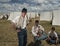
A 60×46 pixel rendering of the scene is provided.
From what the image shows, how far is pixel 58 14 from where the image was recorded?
19859 mm

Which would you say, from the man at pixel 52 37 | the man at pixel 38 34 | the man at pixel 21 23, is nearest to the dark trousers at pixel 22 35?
the man at pixel 21 23

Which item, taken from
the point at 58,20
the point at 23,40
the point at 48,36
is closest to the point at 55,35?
the point at 48,36

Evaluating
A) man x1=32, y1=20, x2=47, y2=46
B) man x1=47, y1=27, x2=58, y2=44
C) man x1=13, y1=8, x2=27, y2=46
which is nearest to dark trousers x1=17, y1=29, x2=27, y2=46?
man x1=13, y1=8, x2=27, y2=46

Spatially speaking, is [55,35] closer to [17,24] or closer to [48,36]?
[48,36]

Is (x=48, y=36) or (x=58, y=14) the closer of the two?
(x=48, y=36)

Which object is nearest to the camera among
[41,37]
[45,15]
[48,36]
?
[41,37]

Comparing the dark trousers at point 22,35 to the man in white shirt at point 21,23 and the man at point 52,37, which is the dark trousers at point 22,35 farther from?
the man at point 52,37

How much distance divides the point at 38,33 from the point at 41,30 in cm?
17

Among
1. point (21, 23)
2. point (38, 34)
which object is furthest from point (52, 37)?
Result: point (21, 23)

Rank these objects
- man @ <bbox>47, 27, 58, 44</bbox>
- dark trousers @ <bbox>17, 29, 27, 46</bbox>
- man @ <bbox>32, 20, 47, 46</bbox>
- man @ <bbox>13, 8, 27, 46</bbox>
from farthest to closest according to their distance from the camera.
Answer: man @ <bbox>47, 27, 58, 44</bbox>
man @ <bbox>32, 20, 47, 46</bbox>
dark trousers @ <bbox>17, 29, 27, 46</bbox>
man @ <bbox>13, 8, 27, 46</bbox>

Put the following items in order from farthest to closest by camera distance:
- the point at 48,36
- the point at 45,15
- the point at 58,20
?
the point at 45,15 < the point at 58,20 < the point at 48,36

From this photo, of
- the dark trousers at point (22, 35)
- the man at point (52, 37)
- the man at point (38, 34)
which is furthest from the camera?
the man at point (52, 37)

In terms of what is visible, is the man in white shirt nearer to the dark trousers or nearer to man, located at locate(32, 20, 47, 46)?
the dark trousers

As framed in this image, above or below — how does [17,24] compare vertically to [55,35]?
above
